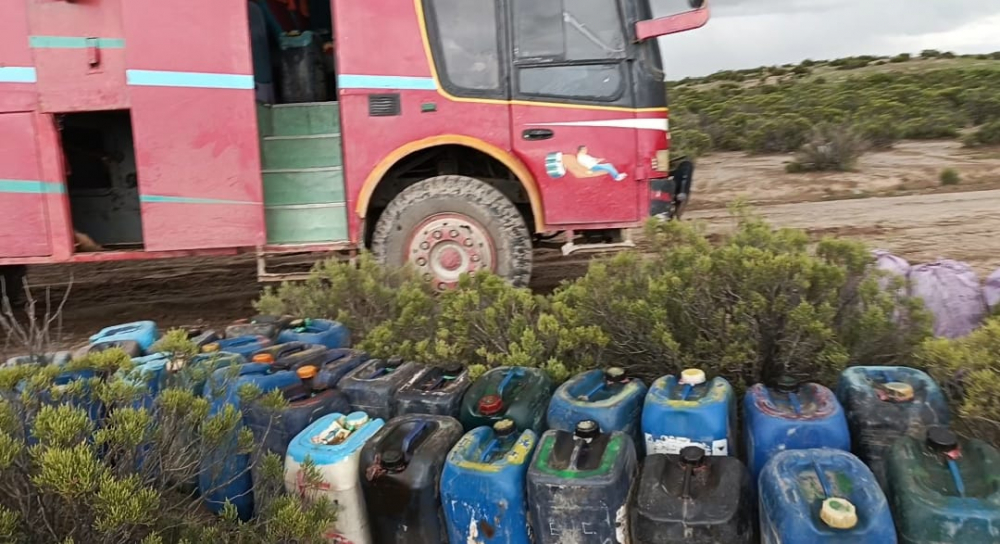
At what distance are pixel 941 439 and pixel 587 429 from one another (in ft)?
3.57

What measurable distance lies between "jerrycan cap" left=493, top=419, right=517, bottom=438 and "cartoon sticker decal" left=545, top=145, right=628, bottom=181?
3.46 metres

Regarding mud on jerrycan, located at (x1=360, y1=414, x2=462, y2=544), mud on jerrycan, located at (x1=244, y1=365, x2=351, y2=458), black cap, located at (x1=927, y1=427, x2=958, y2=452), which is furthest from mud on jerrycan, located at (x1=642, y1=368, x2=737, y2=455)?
A: mud on jerrycan, located at (x1=244, y1=365, x2=351, y2=458)

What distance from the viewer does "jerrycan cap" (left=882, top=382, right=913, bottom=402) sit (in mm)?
2760

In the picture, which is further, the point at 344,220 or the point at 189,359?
the point at 344,220

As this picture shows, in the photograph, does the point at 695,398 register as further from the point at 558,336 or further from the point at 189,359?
the point at 189,359

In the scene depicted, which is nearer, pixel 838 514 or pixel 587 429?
pixel 838 514

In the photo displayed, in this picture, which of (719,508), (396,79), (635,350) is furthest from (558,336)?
(396,79)

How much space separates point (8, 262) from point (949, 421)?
654cm

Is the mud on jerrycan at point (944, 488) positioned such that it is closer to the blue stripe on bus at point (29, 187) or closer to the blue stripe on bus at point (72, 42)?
the blue stripe on bus at point (72, 42)

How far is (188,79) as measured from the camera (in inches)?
231

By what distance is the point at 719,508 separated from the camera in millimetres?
2303

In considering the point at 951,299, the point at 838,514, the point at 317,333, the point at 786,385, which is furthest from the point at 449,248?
the point at 838,514

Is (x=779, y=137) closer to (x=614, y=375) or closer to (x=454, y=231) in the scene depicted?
(x=454, y=231)

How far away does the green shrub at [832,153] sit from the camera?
1474cm
